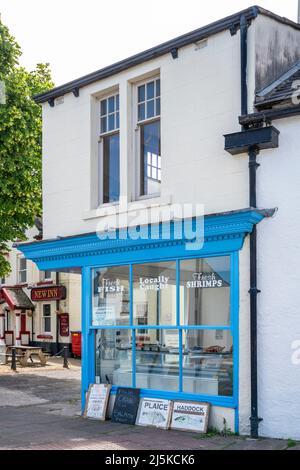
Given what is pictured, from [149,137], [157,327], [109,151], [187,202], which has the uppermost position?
[149,137]

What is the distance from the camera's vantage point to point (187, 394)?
10172mm

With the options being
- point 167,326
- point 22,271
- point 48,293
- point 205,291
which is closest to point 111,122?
point 205,291

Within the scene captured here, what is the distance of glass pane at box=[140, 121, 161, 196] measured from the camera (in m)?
11.3

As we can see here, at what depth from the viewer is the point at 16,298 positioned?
3167cm

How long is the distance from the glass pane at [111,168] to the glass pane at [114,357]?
2546 mm

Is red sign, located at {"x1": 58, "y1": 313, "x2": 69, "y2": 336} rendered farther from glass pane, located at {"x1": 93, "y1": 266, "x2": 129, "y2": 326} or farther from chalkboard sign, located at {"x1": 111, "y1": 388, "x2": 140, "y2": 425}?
chalkboard sign, located at {"x1": 111, "y1": 388, "x2": 140, "y2": 425}

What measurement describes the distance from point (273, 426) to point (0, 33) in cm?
1489

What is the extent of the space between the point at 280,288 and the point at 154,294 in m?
2.53

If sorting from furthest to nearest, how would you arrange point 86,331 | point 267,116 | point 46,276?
1. point 46,276
2. point 86,331
3. point 267,116

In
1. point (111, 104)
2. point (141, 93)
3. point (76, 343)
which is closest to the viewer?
point (141, 93)

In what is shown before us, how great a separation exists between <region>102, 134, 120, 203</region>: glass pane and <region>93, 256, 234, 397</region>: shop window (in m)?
1.45

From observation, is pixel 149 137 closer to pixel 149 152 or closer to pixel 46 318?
pixel 149 152

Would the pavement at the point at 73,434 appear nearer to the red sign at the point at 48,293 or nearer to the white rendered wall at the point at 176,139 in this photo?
the white rendered wall at the point at 176,139

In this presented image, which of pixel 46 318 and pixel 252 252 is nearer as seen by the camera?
pixel 252 252
